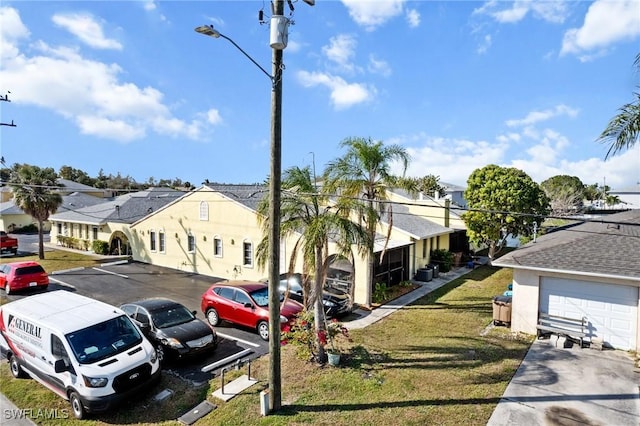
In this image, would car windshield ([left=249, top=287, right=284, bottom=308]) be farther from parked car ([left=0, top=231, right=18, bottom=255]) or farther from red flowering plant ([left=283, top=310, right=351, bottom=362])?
parked car ([left=0, top=231, right=18, bottom=255])

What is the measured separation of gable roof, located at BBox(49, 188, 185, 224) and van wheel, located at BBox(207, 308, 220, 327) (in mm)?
17156

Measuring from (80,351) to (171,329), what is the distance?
2761mm

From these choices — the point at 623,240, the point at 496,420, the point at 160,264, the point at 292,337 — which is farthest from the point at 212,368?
the point at 160,264

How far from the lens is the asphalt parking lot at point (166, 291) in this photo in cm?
1067

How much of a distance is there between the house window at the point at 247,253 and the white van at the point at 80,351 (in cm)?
1041

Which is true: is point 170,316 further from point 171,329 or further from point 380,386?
point 380,386

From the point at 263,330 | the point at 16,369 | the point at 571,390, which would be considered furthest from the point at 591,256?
the point at 16,369

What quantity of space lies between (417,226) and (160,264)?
56.2 feet

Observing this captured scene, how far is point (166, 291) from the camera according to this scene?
62.4ft

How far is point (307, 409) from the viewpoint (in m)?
8.17

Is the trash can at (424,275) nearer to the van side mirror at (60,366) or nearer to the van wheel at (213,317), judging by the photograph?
the van wheel at (213,317)

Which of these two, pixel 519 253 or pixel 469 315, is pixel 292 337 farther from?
pixel 519 253

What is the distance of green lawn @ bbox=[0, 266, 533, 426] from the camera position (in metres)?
7.93

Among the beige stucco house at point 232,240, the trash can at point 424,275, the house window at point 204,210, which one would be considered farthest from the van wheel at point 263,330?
the house window at point 204,210
